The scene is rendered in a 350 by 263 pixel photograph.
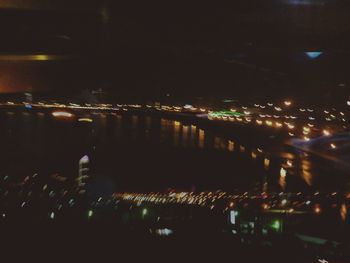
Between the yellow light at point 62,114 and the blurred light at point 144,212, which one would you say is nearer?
the blurred light at point 144,212

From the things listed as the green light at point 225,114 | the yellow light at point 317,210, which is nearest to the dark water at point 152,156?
the green light at point 225,114

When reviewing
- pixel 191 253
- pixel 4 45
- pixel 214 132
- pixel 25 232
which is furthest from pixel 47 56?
pixel 191 253

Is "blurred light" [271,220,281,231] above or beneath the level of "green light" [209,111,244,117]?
beneath

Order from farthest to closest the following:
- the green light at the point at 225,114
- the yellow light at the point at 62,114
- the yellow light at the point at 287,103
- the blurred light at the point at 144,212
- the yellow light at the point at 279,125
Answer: the yellow light at the point at 62,114 < the yellow light at the point at 287,103 < the green light at the point at 225,114 < the yellow light at the point at 279,125 < the blurred light at the point at 144,212

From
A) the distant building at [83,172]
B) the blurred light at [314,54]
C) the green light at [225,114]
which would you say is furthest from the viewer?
the blurred light at [314,54]

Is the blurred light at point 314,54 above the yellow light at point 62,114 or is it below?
above

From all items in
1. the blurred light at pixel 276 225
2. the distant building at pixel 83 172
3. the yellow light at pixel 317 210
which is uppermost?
the yellow light at pixel 317 210

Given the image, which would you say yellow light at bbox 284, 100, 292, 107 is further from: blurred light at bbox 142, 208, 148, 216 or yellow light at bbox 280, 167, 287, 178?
blurred light at bbox 142, 208, 148, 216

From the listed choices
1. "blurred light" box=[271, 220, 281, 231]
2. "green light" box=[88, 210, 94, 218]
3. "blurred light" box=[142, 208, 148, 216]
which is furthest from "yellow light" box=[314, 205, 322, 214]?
"green light" box=[88, 210, 94, 218]

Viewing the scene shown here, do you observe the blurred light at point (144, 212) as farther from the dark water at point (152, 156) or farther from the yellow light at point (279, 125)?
the yellow light at point (279, 125)

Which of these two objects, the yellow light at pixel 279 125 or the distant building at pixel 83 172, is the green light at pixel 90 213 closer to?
the distant building at pixel 83 172
